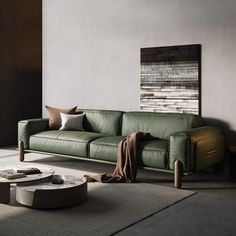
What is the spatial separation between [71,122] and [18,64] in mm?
2283

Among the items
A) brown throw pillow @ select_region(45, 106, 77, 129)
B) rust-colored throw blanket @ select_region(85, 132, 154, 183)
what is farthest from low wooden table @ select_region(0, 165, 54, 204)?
brown throw pillow @ select_region(45, 106, 77, 129)

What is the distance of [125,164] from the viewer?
4.84 metres

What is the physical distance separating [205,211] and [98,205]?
989 mm

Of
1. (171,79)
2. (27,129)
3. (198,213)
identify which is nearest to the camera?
(198,213)

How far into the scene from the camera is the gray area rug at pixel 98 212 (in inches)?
128

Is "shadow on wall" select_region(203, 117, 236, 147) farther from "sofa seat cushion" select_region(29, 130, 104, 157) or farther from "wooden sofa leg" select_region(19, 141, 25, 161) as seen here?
"wooden sofa leg" select_region(19, 141, 25, 161)

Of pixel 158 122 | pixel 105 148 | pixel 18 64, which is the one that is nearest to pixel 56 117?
pixel 105 148

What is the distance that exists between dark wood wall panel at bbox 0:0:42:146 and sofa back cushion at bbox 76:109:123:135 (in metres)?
1.89

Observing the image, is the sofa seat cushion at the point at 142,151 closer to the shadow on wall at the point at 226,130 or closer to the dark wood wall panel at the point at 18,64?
the shadow on wall at the point at 226,130

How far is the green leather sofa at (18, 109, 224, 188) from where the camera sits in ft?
14.8

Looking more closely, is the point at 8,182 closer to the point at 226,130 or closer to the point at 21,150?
the point at 21,150

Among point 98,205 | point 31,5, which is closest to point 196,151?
point 98,205

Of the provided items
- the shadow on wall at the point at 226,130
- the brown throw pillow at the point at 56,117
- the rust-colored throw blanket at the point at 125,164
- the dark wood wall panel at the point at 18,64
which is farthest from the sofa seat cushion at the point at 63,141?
the dark wood wall panel at the point at 18,64

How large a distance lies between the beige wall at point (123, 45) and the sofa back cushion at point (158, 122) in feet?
1.22
